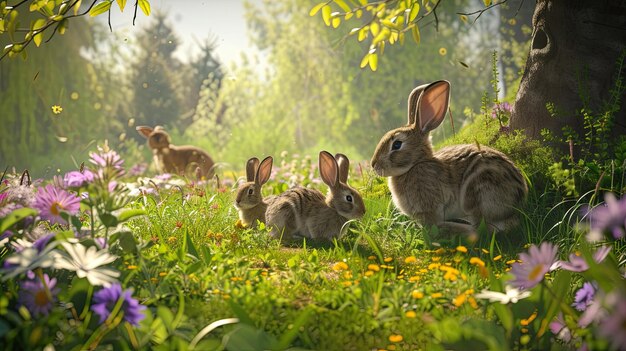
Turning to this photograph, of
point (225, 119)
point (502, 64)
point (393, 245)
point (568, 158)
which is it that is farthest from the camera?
point (225, 119)

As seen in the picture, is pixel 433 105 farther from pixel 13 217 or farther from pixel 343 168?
pixel 13 217

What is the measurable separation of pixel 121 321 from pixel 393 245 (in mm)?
2589

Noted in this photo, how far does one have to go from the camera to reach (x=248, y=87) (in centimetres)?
2448

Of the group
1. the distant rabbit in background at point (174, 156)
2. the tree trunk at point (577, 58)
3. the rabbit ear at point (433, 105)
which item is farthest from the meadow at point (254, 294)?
the distant rabbit in background at point (174, 156)

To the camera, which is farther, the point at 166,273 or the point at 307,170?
the point at 307,170

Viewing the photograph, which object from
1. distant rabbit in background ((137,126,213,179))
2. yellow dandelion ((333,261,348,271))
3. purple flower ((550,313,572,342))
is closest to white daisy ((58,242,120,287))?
yellow dandelion ((333,261,348,271))

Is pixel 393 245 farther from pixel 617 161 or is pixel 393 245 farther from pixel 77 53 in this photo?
pixel 77 53

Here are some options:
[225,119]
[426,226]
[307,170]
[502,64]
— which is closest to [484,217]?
[426,226]

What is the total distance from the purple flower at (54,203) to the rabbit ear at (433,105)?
2.81 metres

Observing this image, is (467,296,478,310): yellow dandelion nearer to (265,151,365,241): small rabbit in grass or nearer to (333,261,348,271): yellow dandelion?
(333,261,348,271): yellow dandelion

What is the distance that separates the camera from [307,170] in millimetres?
9734

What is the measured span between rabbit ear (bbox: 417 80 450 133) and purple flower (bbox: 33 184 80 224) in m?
2.81

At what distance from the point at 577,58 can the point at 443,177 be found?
2.05 meters

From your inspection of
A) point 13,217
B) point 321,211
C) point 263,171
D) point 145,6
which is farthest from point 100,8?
point 321,211
